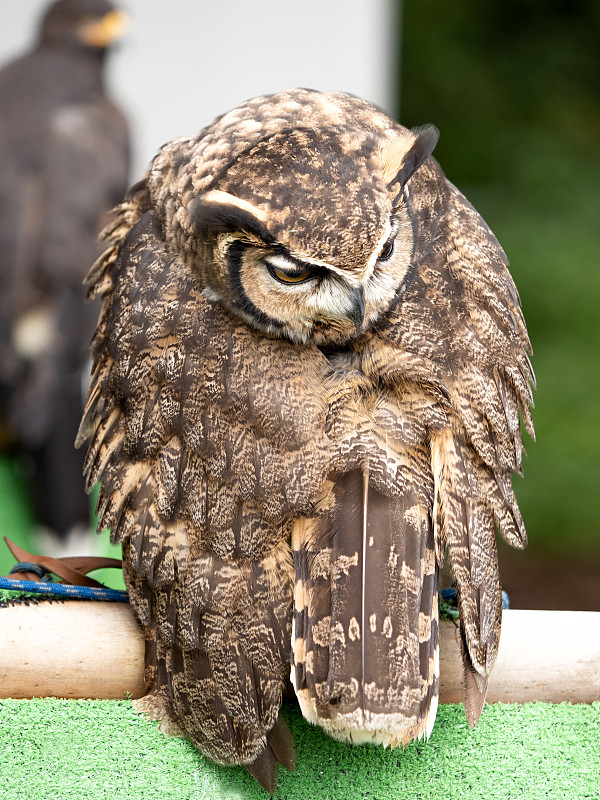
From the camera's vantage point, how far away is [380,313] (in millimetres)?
1632

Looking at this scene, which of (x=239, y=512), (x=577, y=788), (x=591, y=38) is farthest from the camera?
(x=591, y=38)

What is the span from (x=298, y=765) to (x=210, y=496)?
1.63ft

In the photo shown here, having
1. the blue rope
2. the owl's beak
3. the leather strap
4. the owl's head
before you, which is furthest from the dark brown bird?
the owl's beak

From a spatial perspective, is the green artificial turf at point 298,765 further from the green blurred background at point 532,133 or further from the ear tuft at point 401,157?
the green blurred background at point 532,133

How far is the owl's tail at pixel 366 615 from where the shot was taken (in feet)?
4.61

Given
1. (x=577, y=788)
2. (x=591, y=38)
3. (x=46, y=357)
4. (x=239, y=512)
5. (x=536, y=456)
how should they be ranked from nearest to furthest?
(x=239, y=512) → (x=577, y=788) → (x=46, y=357) → (x=536, y=456) → (x=591, y=38)

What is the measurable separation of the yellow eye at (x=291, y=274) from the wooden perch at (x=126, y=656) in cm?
68

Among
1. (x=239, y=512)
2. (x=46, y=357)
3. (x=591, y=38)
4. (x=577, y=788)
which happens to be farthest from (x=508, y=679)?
(x=591, y=38)

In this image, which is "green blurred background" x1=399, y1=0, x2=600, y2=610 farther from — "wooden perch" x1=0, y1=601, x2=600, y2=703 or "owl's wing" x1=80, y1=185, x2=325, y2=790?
"owl's wing" x1=80, y1=185, x2=325, y2=790

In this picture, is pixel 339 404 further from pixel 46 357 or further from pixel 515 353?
pixel 46 357

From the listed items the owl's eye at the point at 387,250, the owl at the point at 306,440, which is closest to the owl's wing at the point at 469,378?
the owl at the point at 306,440

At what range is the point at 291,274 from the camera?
150 cm

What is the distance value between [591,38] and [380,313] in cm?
926

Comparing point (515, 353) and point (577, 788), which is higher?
point (515, 353)
